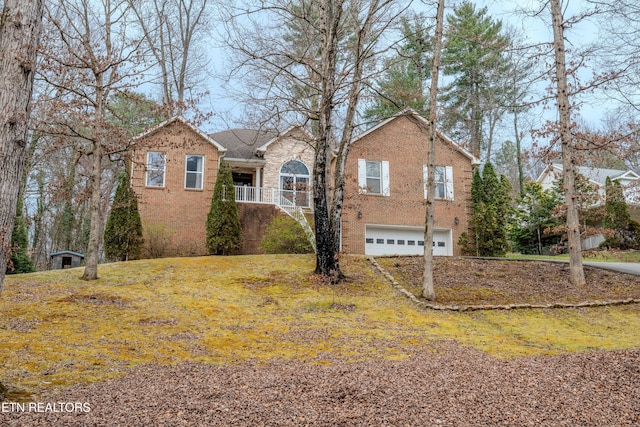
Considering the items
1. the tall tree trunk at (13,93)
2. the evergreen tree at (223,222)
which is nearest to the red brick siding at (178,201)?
the evergreen tree at (223,222)

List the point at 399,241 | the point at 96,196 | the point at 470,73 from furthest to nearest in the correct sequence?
the point at 470,73 → the point at 399,241 → the point at 96,196

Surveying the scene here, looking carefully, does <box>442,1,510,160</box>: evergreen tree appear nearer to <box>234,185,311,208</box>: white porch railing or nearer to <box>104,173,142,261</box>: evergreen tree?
<box>234,185,311,208</box>: white porch railing

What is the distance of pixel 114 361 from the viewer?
243 inches

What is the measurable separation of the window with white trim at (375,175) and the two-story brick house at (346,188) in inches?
1.7

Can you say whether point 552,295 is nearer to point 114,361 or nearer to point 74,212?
point 114,361

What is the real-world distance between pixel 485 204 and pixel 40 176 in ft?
69.0

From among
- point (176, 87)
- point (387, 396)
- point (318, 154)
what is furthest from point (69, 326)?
point (176, 87)

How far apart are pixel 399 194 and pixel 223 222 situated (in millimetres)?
7477

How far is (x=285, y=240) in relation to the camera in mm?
17609

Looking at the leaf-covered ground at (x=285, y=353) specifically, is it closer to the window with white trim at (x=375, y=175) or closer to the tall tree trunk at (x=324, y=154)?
the tall tree trunk at (x=324, y=154)

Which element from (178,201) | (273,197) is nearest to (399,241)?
(273,197)

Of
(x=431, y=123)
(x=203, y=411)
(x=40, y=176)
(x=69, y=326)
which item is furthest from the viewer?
(x=40, y=176)

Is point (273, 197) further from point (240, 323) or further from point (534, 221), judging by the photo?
point (534, 221)

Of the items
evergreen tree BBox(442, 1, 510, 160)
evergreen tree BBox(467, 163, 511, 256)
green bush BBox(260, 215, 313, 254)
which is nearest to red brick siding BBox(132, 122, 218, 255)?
green bush BBox(260, 215, 313, 254)
